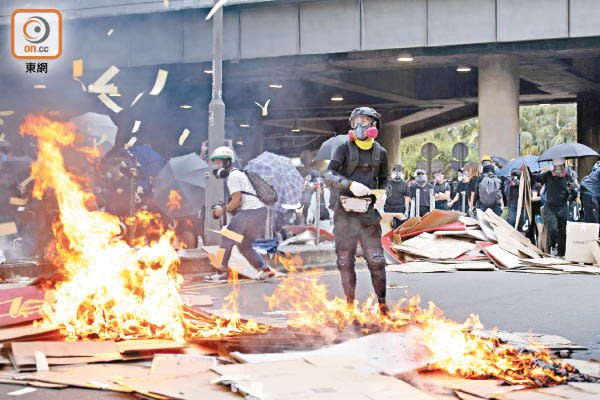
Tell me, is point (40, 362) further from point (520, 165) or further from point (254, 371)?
point (520, 165)

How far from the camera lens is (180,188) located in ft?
44.0

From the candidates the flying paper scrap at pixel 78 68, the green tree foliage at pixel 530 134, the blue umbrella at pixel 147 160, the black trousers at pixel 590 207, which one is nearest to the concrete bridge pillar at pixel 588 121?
the black trousers at pixel 590 207

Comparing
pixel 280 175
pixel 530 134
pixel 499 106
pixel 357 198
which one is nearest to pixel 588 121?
pixel 499 106

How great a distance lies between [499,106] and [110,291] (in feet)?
55.5

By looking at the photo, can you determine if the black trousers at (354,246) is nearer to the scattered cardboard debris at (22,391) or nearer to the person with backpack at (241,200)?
the scattered cardboard debris at (22,391)

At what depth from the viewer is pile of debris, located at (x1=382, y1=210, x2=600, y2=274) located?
472 inches

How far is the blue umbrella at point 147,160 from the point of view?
45.9 ft

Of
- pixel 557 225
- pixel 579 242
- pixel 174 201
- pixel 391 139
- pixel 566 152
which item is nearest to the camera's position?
pixel 579 242

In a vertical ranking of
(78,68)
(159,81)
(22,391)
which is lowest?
(22,391)

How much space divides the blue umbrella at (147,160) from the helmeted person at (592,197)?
763 centimetres

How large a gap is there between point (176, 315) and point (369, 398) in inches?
→ 88.9

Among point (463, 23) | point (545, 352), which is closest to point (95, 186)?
point (545, 352)

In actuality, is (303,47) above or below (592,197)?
above

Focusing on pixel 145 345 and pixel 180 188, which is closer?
pixel 145 345
